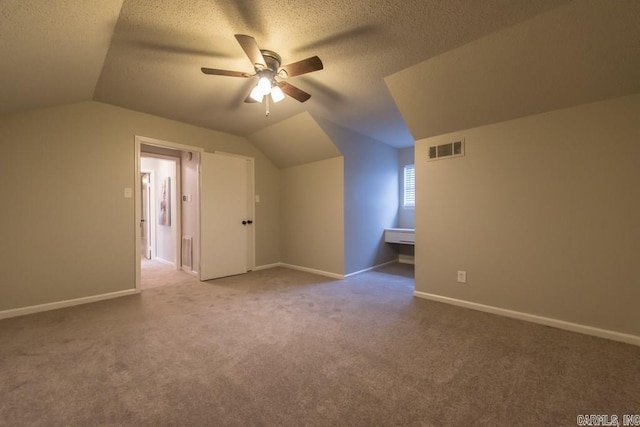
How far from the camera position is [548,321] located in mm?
2533

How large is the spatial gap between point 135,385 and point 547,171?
3.84m

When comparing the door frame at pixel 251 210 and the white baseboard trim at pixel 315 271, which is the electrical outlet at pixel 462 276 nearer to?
the white baseboard trim at pixel 315 271

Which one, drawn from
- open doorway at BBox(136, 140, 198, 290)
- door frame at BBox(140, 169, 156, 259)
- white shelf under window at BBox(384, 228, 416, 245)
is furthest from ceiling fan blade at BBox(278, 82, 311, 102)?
door frame at BBox(140, 169, 156, 259)

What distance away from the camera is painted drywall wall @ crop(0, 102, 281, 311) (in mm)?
2773

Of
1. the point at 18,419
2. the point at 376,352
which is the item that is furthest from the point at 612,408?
the point at 18,419

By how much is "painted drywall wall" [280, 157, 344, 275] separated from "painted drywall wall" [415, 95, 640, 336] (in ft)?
5.05

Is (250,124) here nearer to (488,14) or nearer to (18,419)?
(488,14)

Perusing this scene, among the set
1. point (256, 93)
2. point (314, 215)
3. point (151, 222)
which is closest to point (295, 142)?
point (314, 215)

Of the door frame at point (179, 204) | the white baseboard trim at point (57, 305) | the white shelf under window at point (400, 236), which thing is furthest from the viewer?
the white shelf under window at point (400, 236)

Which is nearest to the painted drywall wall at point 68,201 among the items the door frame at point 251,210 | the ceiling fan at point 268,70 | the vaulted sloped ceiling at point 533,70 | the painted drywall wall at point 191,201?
the painted drywall wall at point 191,201

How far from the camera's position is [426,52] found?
7.41ft

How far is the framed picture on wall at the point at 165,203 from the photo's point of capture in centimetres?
541

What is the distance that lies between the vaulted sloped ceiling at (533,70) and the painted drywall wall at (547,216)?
0.65 ft

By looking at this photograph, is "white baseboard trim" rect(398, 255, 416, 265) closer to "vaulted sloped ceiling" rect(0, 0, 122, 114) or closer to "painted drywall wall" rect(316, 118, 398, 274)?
"painted drywall wall" rect(316, 118, 398, 274)
